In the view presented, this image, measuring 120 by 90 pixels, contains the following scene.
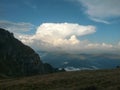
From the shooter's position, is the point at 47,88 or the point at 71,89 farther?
the point at 47,88

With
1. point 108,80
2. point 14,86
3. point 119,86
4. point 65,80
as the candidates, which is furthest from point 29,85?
point 119,86

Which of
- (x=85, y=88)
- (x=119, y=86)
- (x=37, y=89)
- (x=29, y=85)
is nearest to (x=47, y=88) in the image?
(x=37, y=89)

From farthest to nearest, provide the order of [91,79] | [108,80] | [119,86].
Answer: [91,79] → [108,80] → [119,86]

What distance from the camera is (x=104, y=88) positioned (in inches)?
1734

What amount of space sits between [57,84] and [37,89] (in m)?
4.69

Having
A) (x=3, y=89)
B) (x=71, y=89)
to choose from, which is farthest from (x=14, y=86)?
(x=71, y=89)

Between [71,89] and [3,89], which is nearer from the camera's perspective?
[71,89]

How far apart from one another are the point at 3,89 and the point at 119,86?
79.7ft

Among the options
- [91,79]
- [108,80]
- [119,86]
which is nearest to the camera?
[119,86]

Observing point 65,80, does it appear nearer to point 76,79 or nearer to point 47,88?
point 76,79

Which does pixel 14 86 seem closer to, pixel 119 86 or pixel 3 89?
pixel 3 89

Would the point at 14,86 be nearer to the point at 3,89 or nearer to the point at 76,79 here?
the point at 3,89

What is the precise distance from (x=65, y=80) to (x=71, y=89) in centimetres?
1091

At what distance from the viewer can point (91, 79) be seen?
54.3 metres
